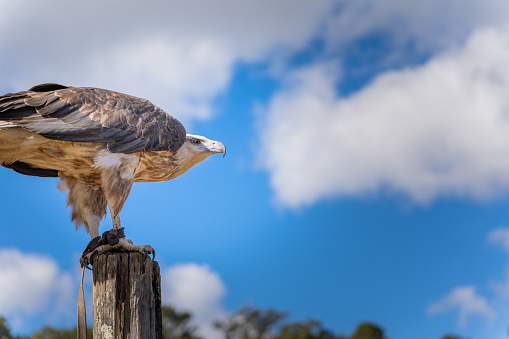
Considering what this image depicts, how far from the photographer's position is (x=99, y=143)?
16.0 feet

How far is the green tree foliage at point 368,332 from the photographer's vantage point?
31.7 feet

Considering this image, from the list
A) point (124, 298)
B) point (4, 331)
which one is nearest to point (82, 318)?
point (124, 298)

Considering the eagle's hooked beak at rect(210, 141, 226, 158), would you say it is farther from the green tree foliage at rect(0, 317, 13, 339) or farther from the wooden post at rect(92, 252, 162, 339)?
the green tree foliage at rect(0, 317, 13, 339)

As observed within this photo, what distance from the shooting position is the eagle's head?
5586 mm

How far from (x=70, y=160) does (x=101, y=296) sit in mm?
1434

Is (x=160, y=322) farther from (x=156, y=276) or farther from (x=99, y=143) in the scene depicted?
(x=99, y=143)

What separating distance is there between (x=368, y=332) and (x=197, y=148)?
19.4 feet

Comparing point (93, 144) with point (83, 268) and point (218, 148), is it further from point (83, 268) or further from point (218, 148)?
point (218, 148)

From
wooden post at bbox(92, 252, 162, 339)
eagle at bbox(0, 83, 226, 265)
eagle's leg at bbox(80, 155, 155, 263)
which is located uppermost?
eagle at bbox(0, 83, 226, 265)

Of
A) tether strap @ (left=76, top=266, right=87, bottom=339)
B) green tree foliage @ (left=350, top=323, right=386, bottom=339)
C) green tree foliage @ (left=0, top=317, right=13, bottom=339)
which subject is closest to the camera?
tether strap @ (left=76, top=266, right=87, bottom=339)

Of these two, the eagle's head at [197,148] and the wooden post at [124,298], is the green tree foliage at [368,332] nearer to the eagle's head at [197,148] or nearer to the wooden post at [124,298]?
the eagle's head at [197,148]

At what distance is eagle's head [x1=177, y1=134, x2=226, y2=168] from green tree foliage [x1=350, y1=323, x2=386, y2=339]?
18.6 ft

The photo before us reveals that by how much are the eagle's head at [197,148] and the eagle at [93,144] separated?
2 cm

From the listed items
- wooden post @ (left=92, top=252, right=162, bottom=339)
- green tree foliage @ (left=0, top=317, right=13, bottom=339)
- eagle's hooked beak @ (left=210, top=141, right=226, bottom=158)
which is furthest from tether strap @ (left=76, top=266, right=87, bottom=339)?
green tree foliage @ (left=0, top=317, right=13, bottom=339)
